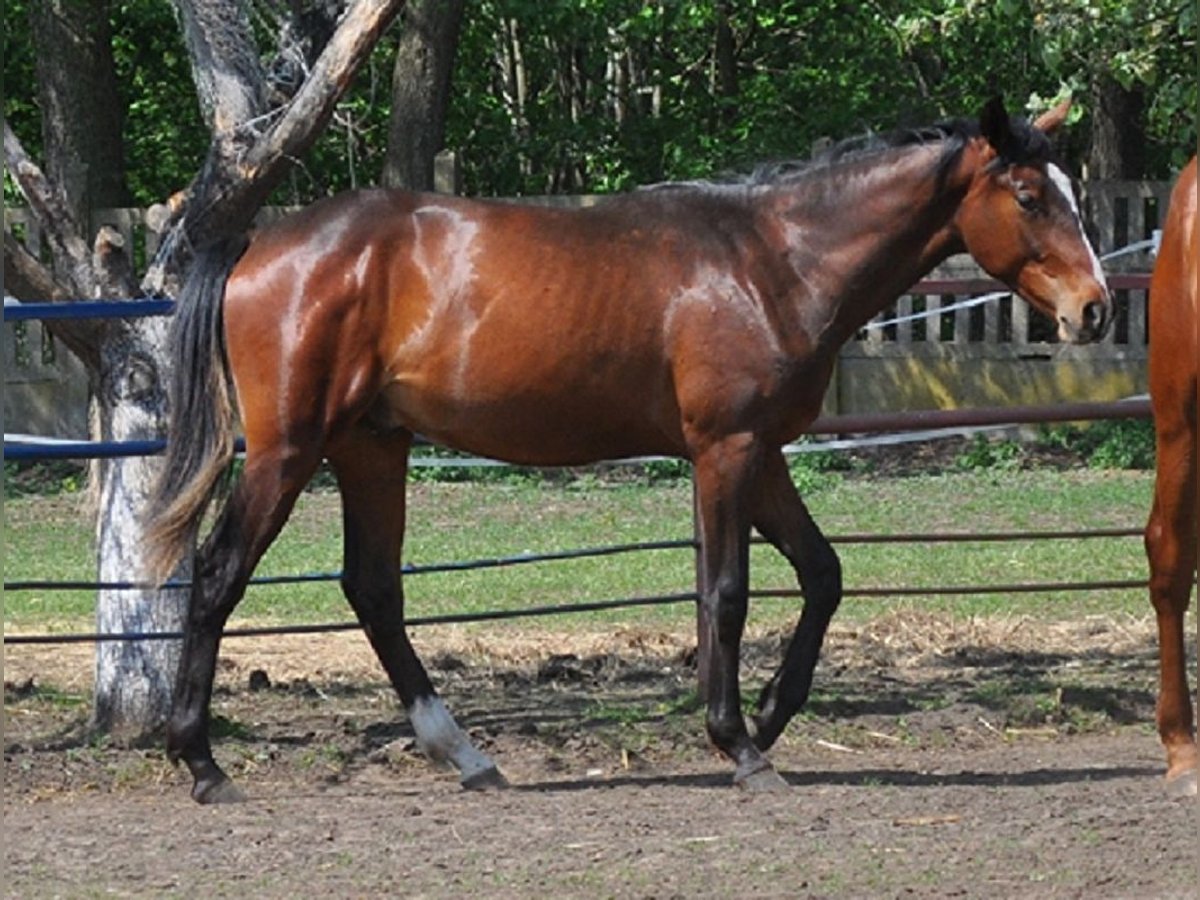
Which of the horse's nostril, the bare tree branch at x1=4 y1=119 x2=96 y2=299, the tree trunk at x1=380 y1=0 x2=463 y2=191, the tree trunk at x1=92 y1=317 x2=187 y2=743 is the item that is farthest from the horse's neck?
the tree trunk at x1=380 y1=0 x2=463 y2=191

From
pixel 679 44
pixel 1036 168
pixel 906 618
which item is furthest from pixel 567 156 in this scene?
pixel 1036 168

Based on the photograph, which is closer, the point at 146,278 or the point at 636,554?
the point at 146,278

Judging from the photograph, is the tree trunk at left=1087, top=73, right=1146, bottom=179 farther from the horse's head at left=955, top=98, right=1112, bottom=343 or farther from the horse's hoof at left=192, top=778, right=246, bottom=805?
the horse's hoof at left=192, top=778, right=246, bottom=805

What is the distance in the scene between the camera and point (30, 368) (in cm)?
1678

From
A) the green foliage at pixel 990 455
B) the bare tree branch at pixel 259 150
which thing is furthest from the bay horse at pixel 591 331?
the green foliage at pixel 990 455

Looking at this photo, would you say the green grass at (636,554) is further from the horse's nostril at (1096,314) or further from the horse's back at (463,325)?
the horse's nostril at (1096,314)

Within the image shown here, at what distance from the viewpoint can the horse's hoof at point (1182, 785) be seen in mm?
6355

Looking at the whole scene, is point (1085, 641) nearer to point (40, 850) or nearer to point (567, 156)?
point (40, 850)

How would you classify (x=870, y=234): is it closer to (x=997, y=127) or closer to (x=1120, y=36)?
(x=997, y=127)

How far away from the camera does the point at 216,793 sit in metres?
6.87

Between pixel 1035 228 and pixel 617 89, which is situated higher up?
pixel 1035 228

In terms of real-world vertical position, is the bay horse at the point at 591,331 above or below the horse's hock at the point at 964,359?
above

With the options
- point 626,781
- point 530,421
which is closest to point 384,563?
point 530,421

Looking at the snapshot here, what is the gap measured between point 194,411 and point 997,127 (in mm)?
2665
